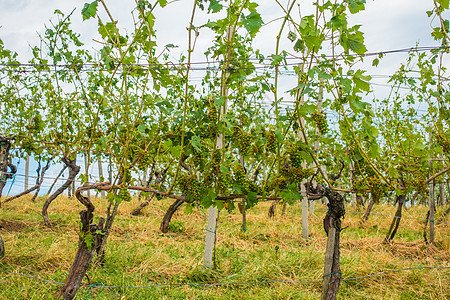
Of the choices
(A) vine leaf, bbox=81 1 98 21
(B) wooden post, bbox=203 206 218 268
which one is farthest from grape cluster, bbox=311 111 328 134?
(B) wooden post, bbox=203 206 218 268

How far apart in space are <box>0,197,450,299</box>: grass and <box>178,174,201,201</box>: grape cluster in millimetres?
1463

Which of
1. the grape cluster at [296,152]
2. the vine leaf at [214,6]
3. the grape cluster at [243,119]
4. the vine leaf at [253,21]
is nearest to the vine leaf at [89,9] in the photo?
the vine leaf at [214,6]

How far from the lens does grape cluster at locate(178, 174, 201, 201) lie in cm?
254

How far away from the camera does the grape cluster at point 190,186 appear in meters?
2.54

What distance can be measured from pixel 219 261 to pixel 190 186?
214cm

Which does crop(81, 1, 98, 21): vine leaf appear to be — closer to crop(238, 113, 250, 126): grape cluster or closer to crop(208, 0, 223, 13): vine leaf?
crop(208, 0, 223, 13): vine leaf

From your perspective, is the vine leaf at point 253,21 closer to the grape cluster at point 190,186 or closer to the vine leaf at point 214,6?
the vine leaf at point 214,6

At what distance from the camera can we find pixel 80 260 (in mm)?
3084

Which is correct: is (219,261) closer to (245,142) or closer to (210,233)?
(210,233)

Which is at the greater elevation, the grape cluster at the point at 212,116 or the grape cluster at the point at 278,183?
the grape cluster at the point at 212,116

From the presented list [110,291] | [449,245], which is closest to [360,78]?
[110,291]

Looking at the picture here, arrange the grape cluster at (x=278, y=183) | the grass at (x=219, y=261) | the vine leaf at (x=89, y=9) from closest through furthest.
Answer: the vine leaf at (x=89, y=9), the grape cluster at (x=278, y=183), the grass at (x=219, y=261)

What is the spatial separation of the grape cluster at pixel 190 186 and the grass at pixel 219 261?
1.46 meters

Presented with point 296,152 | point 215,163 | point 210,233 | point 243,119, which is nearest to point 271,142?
point 296,152
